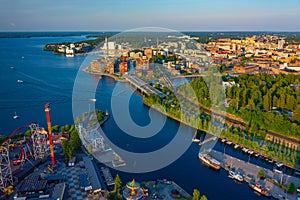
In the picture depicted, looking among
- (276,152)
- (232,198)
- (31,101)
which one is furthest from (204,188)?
(31,101)

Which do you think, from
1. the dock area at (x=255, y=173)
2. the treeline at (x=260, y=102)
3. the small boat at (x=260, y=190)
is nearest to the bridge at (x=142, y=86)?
the treeline at (x=260, y=102)

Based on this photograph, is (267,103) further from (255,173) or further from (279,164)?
(255,173)

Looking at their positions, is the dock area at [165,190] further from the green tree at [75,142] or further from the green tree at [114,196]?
the green tree at [75,142]

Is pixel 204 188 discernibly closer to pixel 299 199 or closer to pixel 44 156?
pixel 299 199

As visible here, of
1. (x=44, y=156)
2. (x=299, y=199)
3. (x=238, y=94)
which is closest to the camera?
(x=299, y=199)

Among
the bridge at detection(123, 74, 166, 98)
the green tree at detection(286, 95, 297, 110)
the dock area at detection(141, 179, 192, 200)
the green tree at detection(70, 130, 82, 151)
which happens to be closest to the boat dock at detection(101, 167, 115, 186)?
the dock area at detection(141, 179, 192, 200)

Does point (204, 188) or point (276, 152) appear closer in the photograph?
point (204, 188)

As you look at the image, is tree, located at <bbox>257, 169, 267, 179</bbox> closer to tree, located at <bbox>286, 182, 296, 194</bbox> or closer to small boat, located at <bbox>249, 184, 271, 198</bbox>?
small boat, located at <bbox>249, 184, 271, 198</bbox>
